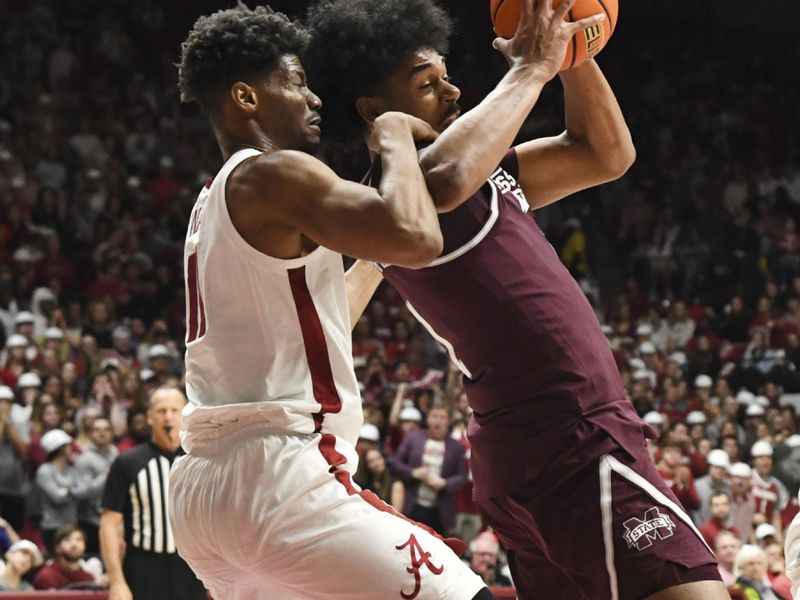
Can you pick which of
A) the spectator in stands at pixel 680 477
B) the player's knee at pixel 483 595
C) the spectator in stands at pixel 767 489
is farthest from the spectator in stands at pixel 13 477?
the player's knee at pixel 483 595

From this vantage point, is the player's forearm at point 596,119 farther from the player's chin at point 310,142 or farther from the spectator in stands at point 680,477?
the spectator in stands at point 680,477

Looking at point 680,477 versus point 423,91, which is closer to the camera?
point 423,91

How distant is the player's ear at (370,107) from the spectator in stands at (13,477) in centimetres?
750

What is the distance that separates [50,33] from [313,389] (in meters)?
16.6

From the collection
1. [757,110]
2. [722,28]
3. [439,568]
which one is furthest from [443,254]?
[722,28]

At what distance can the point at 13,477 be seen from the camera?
33.6ft

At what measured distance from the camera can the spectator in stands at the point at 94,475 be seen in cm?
999

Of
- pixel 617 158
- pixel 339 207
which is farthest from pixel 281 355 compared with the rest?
pixel 617 158

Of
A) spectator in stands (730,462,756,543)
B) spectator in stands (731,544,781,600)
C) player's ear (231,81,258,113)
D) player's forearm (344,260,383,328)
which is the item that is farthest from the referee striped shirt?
spectator in stands (730,462,756,543)

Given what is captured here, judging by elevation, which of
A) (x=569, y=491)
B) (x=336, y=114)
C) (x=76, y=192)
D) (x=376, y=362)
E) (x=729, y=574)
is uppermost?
(x=336, y=114)

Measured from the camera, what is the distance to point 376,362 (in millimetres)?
13148

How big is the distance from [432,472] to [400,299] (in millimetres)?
4960

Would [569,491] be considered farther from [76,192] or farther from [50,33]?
[50,33]

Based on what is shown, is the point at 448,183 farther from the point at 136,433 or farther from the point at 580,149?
the point at 136,433
